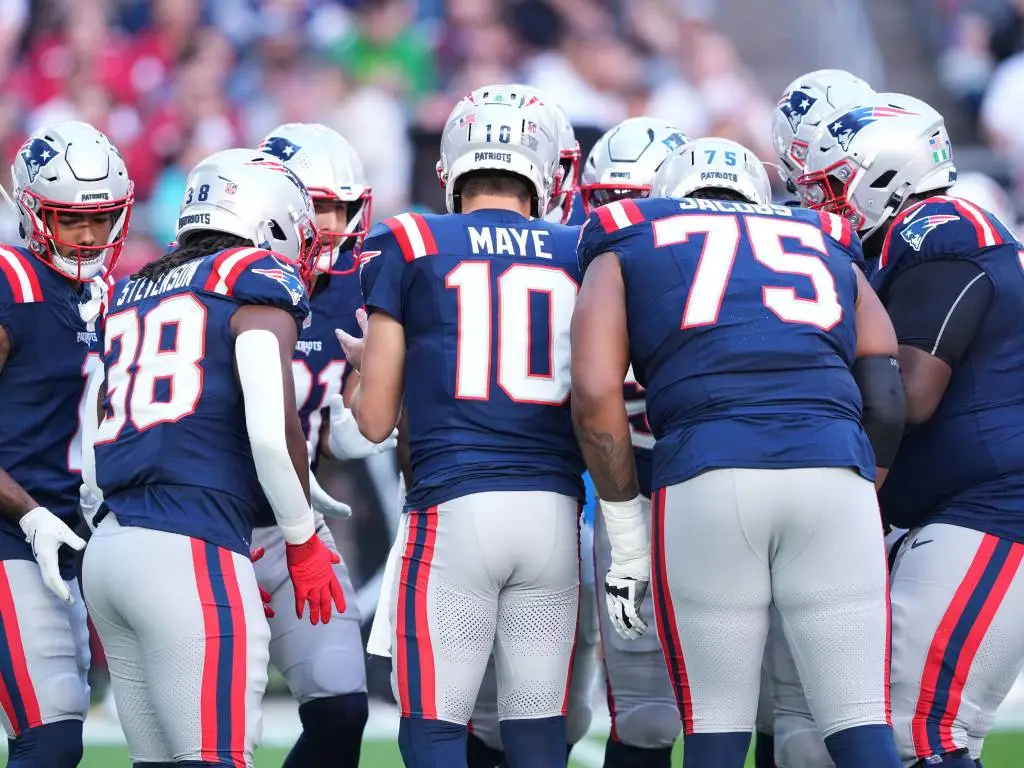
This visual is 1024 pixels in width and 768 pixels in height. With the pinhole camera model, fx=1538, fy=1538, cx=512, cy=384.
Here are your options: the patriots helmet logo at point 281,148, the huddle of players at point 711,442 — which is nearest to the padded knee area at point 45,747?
the huddle of players at point 711,442

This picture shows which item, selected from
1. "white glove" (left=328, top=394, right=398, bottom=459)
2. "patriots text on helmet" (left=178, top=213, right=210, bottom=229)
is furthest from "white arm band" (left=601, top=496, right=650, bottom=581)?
"patriots text on helmet" (left=178, top=213, right=210, bottom=229)

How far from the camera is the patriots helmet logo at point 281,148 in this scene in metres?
4.95

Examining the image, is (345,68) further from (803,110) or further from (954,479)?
(954,479)

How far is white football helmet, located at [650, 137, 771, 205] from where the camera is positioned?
374 cm

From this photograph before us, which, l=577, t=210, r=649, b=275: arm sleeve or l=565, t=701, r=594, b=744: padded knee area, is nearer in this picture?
l=577, t=210, r=649, b=275: arm sleeve

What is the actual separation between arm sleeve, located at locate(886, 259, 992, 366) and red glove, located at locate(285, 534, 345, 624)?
151cm

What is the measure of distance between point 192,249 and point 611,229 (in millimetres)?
1052

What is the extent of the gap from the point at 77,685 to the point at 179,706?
0.63m

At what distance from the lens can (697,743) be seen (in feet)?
11.1

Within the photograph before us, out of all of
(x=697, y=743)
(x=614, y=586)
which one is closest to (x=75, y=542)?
(x=614, y=586)

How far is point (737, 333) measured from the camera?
3426 mm

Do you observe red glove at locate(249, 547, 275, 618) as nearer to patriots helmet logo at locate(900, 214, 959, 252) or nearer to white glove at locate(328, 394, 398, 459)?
white glove at locate(328, 394, 398, 459)

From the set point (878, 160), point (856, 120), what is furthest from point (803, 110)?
point (878, 160)

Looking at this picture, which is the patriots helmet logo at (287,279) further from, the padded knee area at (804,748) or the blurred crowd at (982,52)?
the blurred crowd at (982,52)
